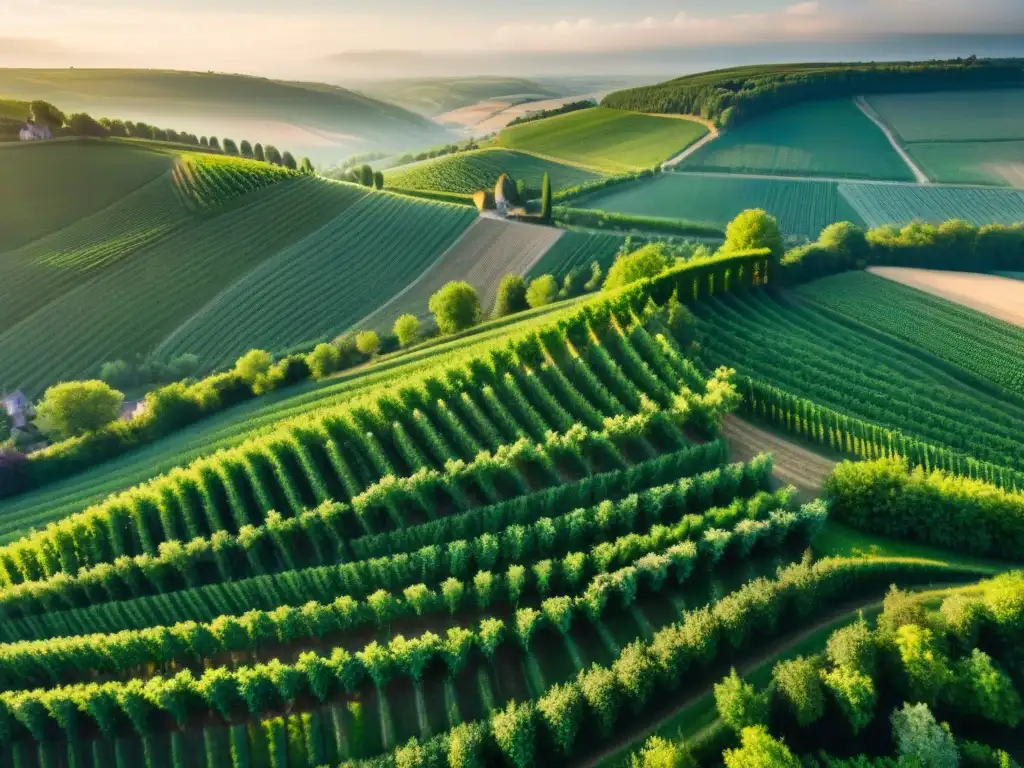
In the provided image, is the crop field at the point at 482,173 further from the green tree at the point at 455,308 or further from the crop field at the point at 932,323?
the crop field at the point at 932,323

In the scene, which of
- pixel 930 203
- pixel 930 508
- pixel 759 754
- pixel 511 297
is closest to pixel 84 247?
pixel 511 297

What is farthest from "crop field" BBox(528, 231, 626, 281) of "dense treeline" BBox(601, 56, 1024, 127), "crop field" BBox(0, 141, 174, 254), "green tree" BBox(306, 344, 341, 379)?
"dense treeline" BBox(601, 56, 1024, 127)

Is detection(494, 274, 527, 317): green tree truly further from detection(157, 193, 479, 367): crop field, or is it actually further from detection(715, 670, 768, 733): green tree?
detection(715, 670, 768, 733): green tree

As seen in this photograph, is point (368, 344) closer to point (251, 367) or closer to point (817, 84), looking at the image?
point (251, 367)

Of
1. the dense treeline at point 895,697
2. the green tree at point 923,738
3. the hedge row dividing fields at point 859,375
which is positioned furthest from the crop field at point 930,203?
the green tree at point 923,738

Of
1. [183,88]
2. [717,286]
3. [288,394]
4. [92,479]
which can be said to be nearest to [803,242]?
[717,286]

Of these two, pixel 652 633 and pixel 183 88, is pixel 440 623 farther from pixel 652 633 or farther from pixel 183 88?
pixel 183 88
